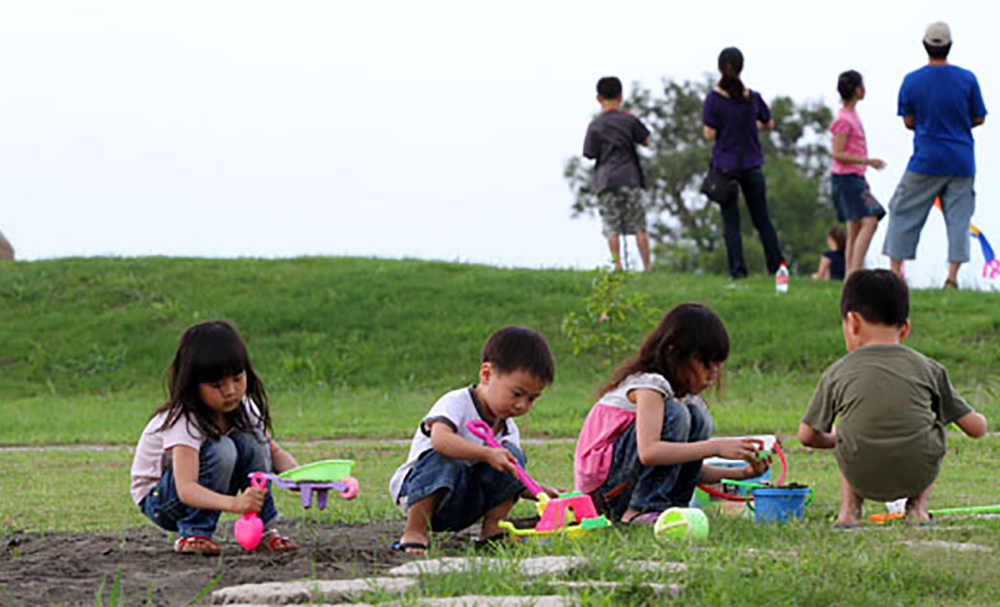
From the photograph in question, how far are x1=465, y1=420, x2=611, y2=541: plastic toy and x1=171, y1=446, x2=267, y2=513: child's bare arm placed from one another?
35.2 inches

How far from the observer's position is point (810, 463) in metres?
9.38

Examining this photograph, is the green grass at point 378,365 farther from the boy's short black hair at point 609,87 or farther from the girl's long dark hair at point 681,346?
the boy's short black hair at point 609,87

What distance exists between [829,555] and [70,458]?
23.8 ft

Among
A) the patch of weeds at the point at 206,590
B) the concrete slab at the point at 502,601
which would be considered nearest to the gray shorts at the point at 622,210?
the patch of weeds at the point at 206,590

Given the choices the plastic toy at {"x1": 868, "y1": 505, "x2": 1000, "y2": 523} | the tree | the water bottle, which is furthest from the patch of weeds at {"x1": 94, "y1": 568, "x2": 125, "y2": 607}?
the tree

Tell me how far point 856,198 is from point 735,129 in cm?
154

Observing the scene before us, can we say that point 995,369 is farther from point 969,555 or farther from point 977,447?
point 969,555

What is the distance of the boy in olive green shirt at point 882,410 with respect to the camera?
227 inches

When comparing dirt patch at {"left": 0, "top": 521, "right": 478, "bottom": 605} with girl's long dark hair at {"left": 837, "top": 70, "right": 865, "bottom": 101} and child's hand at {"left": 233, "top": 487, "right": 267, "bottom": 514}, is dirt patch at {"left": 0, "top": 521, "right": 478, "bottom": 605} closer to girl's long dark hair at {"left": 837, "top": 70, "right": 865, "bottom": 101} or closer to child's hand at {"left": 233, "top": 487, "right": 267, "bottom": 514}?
→ child's hand at {"left": 233, "top": 487, "right": 267, "bottom": 514}

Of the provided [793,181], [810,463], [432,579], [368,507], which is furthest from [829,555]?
[793,181]

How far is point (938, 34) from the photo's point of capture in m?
13.4

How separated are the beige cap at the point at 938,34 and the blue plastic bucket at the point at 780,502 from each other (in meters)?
8.60

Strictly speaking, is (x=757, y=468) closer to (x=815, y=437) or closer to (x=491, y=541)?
(x=815, y=437)

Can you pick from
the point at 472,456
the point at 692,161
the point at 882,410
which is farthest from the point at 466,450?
the point at 692,161
